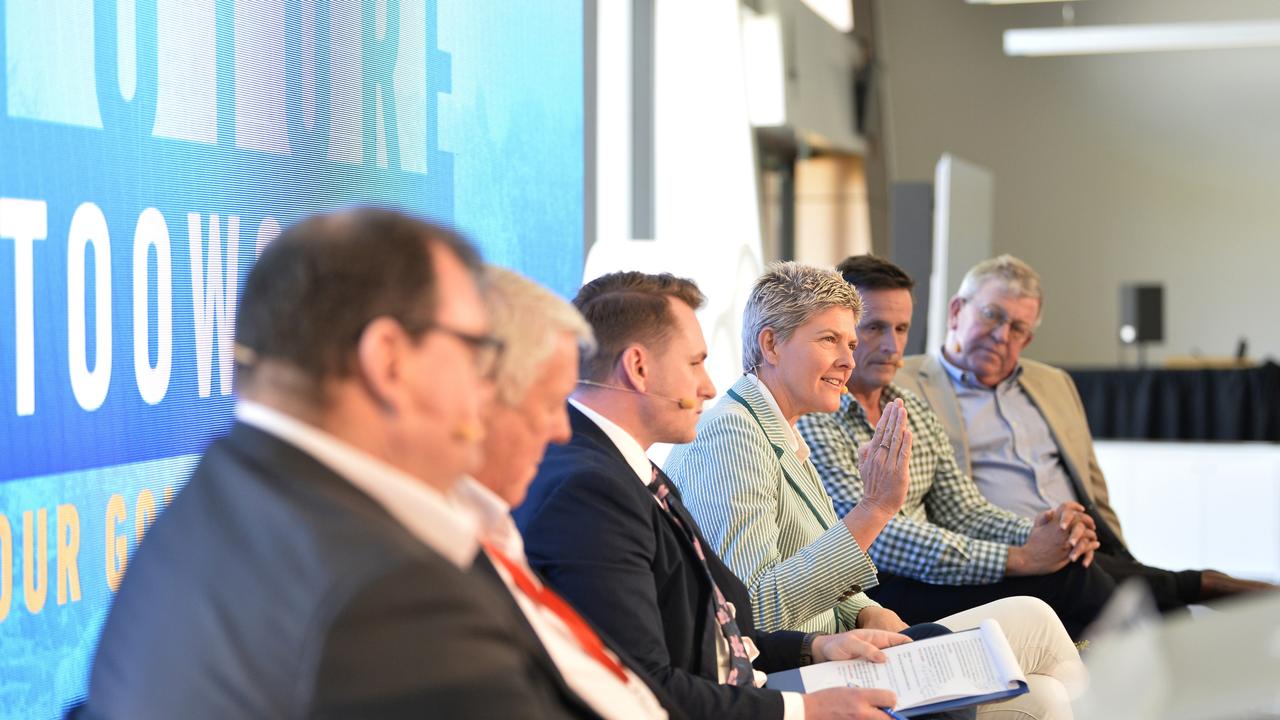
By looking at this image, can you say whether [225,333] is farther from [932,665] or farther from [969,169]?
[969,169]

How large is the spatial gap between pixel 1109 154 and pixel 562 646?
10042mm

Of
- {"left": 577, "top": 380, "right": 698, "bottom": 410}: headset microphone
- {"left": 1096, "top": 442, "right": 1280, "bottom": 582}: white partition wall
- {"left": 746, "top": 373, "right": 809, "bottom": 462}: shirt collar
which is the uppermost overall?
{"left": 577, "top": 380, "right": 698, "bottom": 410}: headset microphone

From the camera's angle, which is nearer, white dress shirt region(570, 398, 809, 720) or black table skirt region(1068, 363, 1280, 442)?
white dress shirt region(570, 398, 809, 720)

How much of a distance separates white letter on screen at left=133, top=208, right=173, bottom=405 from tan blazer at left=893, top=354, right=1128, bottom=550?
220 cm

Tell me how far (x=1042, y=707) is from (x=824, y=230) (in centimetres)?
623

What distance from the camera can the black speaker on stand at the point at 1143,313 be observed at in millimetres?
9023

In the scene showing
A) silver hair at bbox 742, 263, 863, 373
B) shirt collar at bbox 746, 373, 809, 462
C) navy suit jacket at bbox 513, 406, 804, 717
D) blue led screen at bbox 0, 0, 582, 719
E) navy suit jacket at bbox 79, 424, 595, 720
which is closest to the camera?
navy suit jacket at bbox 79, 424, 595, 720

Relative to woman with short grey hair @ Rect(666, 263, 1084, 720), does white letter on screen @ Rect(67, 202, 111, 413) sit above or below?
above

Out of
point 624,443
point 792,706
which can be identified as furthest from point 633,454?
point 792,706

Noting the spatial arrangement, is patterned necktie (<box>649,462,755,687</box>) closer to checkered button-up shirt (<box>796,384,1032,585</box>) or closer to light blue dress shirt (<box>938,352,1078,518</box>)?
checkered button-up shirt (<box>796,384,1032,585</box>)

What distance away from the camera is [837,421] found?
3121 mm

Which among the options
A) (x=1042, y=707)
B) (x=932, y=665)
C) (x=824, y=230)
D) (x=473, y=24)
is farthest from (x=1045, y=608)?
(x=824, y=230)

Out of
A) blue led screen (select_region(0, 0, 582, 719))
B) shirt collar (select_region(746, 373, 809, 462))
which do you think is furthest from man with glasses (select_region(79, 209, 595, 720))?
shirt collar (select_region(746, 373, 809, 462))

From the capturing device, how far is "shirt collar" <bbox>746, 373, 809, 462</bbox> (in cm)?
261
